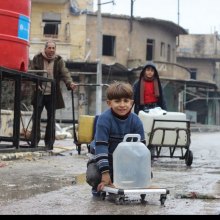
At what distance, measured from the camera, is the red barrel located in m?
8.56

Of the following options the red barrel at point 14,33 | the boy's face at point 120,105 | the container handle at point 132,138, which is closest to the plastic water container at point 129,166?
the container handle at point 132,138

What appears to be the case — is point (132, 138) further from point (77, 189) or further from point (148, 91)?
point (148, 91)

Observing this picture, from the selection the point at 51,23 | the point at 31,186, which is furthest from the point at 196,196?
the point at 51,23

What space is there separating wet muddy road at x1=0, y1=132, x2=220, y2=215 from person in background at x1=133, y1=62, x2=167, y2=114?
1.01m

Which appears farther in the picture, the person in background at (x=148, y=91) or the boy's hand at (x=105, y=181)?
the person in background at (x=148, y=91)

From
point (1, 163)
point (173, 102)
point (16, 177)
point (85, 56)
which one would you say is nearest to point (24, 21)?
point (1, 163)

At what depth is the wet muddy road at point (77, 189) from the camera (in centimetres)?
431

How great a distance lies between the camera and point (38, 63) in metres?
9.94

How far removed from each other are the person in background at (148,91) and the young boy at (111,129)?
4101 millimetres

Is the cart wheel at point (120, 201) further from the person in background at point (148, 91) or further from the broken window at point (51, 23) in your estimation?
the broken window at point (51, 23)

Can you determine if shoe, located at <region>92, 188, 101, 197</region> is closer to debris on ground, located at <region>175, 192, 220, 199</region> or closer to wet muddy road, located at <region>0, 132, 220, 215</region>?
wet muddy road, located at <region>0, 132, 220, 215</region>

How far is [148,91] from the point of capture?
30.4 feet

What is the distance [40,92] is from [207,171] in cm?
338

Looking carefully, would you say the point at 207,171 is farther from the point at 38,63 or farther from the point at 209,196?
the point at 38,63
